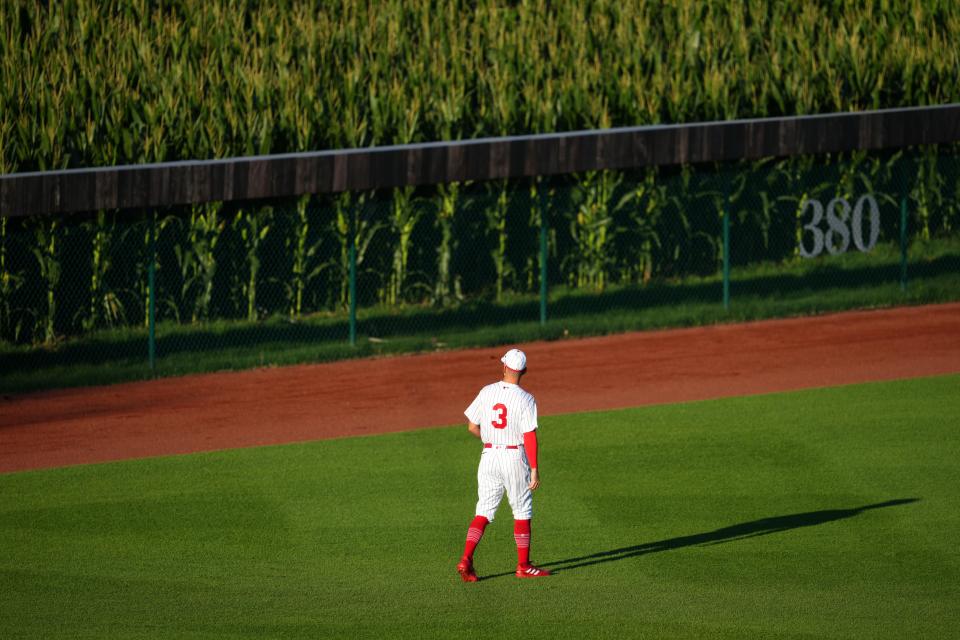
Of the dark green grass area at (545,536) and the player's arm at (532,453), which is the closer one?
the dark green grass area at (545,536)

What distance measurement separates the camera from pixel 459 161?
2320cm

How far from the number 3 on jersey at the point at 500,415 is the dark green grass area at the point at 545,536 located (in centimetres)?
130

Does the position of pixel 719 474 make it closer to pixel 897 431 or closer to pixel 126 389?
pixel 897 431

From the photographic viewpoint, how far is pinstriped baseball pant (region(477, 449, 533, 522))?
38.5 feet

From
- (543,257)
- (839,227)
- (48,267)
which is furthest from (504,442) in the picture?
(839,227)

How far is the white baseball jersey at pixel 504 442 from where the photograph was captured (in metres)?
11.7

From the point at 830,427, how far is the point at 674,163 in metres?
7.99

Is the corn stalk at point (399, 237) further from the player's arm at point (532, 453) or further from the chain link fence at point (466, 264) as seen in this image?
the player's arm at point (532, 453)

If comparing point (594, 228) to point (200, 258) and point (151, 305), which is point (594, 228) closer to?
point (200, 258)

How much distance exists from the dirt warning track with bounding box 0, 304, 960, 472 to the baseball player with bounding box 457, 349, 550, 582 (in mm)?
6230

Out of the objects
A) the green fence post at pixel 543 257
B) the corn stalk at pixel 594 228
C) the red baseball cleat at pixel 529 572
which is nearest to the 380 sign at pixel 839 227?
the corn stalk at pixel 594 228

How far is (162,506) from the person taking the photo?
14750 millimetres

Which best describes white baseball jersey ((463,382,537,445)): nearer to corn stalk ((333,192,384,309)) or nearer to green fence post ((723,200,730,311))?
corn stalk ((333,192,384,309))

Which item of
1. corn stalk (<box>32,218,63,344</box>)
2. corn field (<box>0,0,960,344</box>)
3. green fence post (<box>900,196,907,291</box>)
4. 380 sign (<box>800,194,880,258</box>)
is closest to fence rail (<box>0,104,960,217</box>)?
corn field (<box>0,0,960,344</box>)
